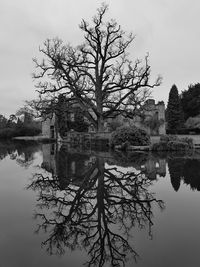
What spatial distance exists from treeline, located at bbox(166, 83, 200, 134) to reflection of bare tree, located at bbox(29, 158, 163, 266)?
3473cm

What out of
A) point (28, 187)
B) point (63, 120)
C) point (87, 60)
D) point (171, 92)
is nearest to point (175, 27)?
point (87, 60)

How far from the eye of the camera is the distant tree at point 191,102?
168ft

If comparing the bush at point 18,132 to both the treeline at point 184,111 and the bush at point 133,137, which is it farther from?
the bush at point 133,137

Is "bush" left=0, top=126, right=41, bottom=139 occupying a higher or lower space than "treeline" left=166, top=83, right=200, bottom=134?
lower

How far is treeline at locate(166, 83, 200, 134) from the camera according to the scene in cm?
4057

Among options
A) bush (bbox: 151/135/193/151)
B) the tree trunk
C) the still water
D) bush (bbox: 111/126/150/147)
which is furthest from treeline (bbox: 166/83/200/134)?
the still water

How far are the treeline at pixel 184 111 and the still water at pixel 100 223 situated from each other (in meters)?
34.8

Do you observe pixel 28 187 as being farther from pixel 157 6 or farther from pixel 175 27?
pixel 175 27

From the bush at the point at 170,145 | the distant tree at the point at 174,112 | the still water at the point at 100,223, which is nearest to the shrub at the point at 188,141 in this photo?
the bush at the point at 170,145

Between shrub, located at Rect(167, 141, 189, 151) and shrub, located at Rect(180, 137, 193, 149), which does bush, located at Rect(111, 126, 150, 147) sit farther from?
shrub, located at Rect(180, 137, 193, 149)

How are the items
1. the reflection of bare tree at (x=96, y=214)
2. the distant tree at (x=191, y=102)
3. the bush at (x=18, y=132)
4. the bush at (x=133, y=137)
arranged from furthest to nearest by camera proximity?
the distant tree at (x=191, y=102)
the bush at (x=18, y=132)
the bush at (x=133, y=137)
the reflection of bare tree at (x=96, y=214)

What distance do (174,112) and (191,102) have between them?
24.8ft

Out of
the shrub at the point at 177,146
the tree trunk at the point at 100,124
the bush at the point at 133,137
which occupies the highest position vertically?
the tree trunk at the point at 100,124

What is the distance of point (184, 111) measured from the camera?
53656 mm
